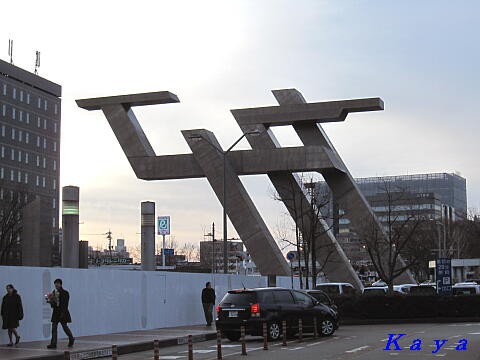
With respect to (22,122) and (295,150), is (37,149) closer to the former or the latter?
(22,122)

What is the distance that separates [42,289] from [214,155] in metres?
29.6

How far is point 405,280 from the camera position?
57594 mm

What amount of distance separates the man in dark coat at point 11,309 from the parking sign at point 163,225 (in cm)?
5910

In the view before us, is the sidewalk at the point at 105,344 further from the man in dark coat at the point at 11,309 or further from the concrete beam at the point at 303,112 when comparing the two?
the concrete beam at the point at 303,112

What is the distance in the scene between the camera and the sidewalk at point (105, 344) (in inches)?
733

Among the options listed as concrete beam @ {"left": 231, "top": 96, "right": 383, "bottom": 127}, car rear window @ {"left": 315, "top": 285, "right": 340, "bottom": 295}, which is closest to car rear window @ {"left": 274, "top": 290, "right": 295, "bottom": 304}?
car rear window @ {"left": 315, "top": 285, "right": 340, "bottom": 295}

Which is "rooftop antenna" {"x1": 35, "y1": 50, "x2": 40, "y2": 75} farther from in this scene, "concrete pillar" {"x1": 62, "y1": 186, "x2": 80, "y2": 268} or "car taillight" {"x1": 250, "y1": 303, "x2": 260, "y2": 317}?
"car taillight" {"x1": 250, "y1": 303, "x2": 260, "y2": 317}

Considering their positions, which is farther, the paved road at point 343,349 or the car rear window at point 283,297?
the car rear window at point 283,297

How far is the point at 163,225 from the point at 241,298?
5742 centimetres

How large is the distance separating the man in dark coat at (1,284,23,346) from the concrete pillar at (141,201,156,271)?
2122 cm

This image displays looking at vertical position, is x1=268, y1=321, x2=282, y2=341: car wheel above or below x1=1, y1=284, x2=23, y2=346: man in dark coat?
below

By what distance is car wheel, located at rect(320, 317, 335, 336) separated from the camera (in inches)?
995

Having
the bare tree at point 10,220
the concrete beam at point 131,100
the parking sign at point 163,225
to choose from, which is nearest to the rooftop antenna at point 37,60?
the bare tree at point 10,220

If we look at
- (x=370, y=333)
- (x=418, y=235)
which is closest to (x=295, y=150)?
(x=370, y=333)
